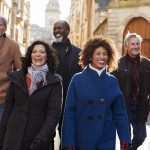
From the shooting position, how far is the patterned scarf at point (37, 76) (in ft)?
15.1

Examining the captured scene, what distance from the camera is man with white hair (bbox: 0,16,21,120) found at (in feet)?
20.9

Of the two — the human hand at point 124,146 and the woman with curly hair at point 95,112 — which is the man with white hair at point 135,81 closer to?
the woman with curly hair at point 95,112

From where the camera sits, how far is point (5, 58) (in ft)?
21.2

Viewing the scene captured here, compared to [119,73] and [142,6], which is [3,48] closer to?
[119,73]

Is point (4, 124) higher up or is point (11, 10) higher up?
point (11, 10)

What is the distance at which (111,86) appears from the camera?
4703 millimetres

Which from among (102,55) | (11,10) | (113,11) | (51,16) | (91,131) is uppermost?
(51,16)

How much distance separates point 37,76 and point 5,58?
1953 mm

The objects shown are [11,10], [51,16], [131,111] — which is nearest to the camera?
[131,111]

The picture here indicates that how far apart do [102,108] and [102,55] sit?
0.57 metres

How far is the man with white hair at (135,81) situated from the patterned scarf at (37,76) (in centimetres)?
193

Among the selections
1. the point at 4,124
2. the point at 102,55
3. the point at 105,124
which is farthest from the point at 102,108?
the point at 4,124

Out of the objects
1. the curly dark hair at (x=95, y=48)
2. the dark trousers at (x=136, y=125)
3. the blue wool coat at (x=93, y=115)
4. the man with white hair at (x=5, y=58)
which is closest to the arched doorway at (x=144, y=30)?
the dark trousers at (x=136, y=125)

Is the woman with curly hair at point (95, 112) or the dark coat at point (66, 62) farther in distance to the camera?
the dark coat at point (66, 62)
